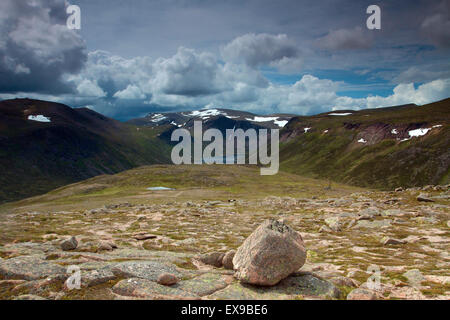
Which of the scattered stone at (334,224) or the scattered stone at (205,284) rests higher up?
the scattered stone at (205,284)

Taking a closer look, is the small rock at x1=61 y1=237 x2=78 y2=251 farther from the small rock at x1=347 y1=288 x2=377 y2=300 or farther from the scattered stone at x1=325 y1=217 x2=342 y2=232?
the scattered stone at x1=325 y1=217 x2=342 y2=232

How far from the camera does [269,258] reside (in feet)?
45.1

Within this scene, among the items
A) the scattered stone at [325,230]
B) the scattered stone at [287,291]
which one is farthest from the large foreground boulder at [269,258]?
the scattered stone at [325,230]

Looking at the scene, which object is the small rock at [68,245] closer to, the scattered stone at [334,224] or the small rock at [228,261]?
the small rock at [228,261]

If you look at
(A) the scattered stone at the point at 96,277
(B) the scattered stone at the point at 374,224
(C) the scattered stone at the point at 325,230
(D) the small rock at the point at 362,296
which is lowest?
(C) the scattered stone at the point at 325,230

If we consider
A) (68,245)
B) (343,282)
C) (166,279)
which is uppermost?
(166,279)

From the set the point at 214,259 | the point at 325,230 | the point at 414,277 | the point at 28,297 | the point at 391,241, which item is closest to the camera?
the point at 28,297

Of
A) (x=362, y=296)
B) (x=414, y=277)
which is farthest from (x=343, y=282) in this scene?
(x=414, y=277)

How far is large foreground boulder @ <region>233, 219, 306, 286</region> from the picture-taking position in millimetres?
13539

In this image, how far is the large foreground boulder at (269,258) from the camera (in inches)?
533

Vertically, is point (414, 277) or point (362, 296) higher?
point (362, 296)

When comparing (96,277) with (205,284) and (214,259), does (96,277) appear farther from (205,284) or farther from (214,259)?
(214,259)
